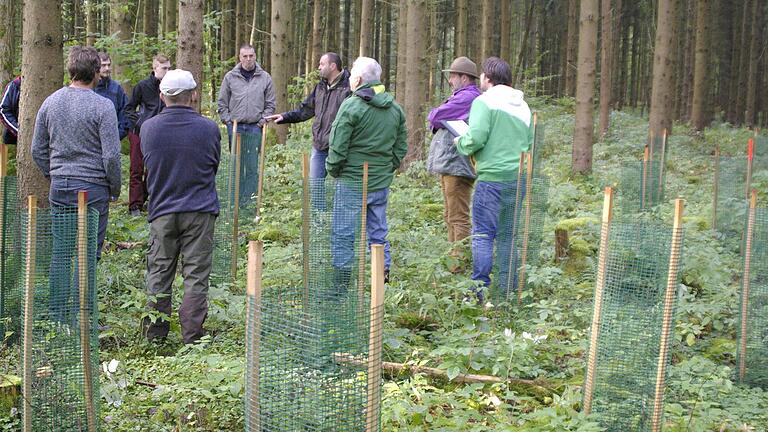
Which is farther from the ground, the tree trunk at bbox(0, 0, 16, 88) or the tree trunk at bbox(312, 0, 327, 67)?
the tree trunk at bbox(312, 0, 327, 67)

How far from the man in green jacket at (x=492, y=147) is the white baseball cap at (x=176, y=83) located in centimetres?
223

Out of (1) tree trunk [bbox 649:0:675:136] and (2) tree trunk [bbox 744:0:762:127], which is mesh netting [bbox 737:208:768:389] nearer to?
(1) tree trunk [bbox 649:0:675:136]

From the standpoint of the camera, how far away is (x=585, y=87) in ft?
45.5

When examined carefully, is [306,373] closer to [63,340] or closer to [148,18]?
[63,340]

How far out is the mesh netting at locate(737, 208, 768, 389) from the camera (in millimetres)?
5012

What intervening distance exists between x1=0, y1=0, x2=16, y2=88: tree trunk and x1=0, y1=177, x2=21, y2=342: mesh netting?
163 inches

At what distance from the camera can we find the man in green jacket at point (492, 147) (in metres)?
6.24

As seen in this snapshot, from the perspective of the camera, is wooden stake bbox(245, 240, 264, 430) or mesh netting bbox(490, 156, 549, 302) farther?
mesh netting bbox(490, 156, 549, 302)

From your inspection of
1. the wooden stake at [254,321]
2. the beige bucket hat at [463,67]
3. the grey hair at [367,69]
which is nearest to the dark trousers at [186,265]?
the grey hair at [367,69]

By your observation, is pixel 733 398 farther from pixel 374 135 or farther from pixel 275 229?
pixel 275 229

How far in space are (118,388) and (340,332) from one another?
1400mm

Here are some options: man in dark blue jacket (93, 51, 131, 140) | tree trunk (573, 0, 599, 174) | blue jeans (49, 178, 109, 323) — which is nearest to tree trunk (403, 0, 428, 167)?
tree trunk (573, 0, 599, 174)

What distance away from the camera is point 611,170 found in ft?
48.5

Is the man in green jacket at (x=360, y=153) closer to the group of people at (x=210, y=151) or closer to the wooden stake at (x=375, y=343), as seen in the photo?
the group of people at (x=210, y=151)
